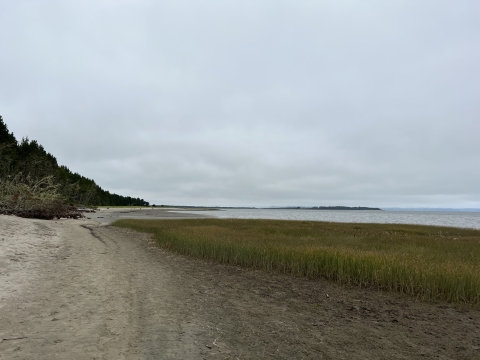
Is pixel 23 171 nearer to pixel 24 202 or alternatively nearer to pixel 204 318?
pixel 24 202

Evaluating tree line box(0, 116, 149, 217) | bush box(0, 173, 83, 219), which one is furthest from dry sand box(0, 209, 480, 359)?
tree line box(0, 116, 149, 217)

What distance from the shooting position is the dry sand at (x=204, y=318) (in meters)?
5.03

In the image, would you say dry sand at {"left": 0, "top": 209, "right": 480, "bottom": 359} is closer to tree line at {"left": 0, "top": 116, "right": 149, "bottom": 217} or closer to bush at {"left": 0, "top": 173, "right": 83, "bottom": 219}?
bush at {"left": 0, "top": 173, "right": 83, "bottom": 219}

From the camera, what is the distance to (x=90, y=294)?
25.6 feet

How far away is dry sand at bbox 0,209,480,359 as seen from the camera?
16.5ft

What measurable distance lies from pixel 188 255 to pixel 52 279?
700 cm

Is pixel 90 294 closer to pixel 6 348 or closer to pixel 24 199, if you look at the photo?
pixel 6 348

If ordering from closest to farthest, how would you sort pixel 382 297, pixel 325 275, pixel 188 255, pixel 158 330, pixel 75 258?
pixel 158 330, pixel 382 297, pixel 325 275, pixel 75 258, pixel 188 255

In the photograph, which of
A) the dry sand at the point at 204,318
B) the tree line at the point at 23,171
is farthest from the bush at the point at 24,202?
the dry sand at the point at 204,318

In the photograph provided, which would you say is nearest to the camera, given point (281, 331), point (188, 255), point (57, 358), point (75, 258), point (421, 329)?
point (57, 358)

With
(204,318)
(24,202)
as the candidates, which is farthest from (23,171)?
(204,318)

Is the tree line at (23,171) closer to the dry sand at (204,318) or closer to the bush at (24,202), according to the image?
the bush at (24,202)

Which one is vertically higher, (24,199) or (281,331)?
(24,199)

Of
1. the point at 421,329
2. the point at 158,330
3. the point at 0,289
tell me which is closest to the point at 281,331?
the point at 158,330
